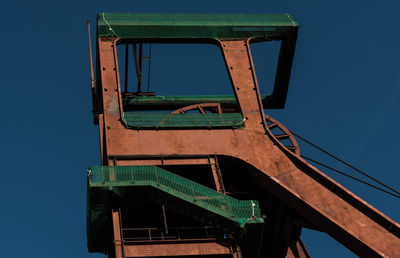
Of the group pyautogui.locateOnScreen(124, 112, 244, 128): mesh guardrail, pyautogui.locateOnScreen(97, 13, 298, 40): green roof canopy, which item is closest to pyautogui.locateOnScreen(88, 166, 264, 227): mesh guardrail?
pyautogui.locateOnScreen(124, 112, 244, 128): mesh guardrail

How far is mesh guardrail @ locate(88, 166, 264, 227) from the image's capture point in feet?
62.2

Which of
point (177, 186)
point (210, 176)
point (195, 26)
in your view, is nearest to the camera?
point (177, 186)

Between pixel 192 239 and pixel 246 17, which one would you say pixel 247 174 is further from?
Answer: pixel 246 17

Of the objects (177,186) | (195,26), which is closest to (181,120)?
(177,186)

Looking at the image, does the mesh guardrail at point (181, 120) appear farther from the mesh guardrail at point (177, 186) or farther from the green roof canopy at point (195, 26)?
the green roof canopy at point (195, 26)

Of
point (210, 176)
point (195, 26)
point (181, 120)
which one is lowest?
point (210, 176)

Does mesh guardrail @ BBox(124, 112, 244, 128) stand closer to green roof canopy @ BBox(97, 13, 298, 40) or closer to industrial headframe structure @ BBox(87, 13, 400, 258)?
industrial headframe structure @ BBox(87, 13, 400, 258)

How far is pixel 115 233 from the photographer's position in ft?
61.1

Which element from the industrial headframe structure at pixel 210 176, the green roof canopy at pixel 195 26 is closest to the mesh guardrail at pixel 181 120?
the industrial headframe structure at pixel 210 176

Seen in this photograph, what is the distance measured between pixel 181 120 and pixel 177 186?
305 centimetres

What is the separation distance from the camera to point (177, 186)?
19.3 meters

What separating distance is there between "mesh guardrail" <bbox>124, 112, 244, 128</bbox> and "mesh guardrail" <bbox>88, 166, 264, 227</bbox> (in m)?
2.35

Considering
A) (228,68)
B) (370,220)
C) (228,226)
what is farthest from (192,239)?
(228,68)

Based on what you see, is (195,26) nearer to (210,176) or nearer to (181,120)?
(181,120)
